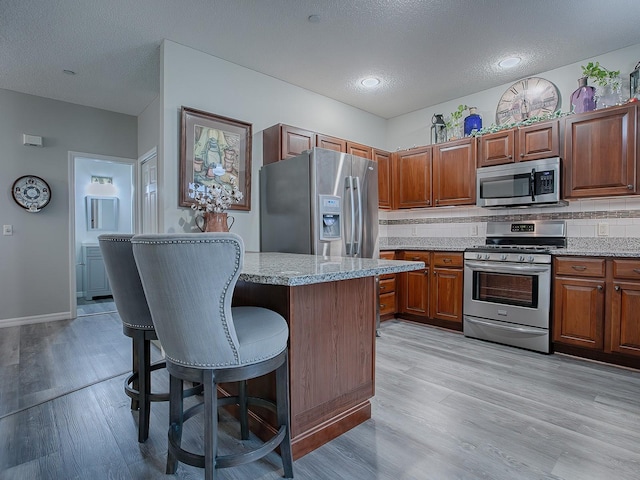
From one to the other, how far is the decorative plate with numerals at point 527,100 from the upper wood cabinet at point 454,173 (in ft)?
1.63

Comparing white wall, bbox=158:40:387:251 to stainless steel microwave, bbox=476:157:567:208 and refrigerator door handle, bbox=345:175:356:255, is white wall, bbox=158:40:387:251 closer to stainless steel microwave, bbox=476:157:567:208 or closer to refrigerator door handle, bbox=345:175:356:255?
refrigerator door handle, bbox=345:175:356:255

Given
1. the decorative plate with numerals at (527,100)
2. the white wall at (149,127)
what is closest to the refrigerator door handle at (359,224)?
the decorative plate with numerals at (527,100)

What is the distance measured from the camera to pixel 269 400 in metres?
1.74

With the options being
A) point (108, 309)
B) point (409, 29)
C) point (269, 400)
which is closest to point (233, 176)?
point (409, 29)

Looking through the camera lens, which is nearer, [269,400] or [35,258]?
[269,400]

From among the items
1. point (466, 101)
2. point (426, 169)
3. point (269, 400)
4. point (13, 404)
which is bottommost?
point (13, 404)

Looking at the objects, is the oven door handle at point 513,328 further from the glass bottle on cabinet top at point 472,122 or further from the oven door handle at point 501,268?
the glass bottle on cabinet top at point 472,122

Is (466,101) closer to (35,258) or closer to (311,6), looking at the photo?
(311,6)

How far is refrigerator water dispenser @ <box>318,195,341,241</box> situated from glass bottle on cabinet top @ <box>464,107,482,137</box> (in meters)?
1.93

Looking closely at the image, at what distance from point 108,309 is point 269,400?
13.9 feet

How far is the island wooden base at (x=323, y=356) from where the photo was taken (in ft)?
5.32

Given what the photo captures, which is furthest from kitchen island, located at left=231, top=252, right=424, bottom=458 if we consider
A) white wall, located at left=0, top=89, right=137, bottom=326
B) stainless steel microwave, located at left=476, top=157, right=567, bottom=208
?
white wall, located at left=0, top=89, right=137, bottom=326

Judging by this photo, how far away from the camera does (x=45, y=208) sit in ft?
13.7

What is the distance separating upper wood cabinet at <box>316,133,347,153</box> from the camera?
374 cm
